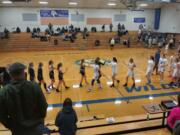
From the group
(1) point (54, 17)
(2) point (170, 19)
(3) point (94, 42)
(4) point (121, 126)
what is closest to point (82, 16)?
(1) point (54, 17)

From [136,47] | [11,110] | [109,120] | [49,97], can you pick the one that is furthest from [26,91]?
[136,47]

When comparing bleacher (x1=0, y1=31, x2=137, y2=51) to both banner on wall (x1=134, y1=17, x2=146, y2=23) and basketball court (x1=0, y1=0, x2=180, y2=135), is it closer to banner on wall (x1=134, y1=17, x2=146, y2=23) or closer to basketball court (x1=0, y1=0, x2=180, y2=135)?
basketball court (x1=0, y1=0, x2=180, y2=135)

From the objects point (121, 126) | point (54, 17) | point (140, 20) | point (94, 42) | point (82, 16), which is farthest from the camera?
point (140, 20)

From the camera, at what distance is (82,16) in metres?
25.5

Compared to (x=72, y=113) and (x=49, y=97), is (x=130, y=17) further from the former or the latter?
(x=72, y=113)

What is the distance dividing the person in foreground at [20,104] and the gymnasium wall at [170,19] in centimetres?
2410

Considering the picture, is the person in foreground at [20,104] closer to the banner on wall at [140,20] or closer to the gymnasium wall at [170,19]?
the gymnasium wall at [170,19]

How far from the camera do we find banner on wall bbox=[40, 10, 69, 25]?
2455cm

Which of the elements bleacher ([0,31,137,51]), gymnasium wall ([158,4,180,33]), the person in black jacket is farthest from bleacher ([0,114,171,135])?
gymnasium wall ([158,4,180,33])

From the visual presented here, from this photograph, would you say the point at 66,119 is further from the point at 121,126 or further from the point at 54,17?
the point at 54,17

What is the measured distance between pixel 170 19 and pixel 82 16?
435 inches

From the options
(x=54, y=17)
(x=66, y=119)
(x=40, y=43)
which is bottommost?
(x=66, y=119)

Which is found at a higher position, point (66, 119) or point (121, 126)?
point (66, 119)

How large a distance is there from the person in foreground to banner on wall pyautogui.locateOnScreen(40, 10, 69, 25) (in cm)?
2378
